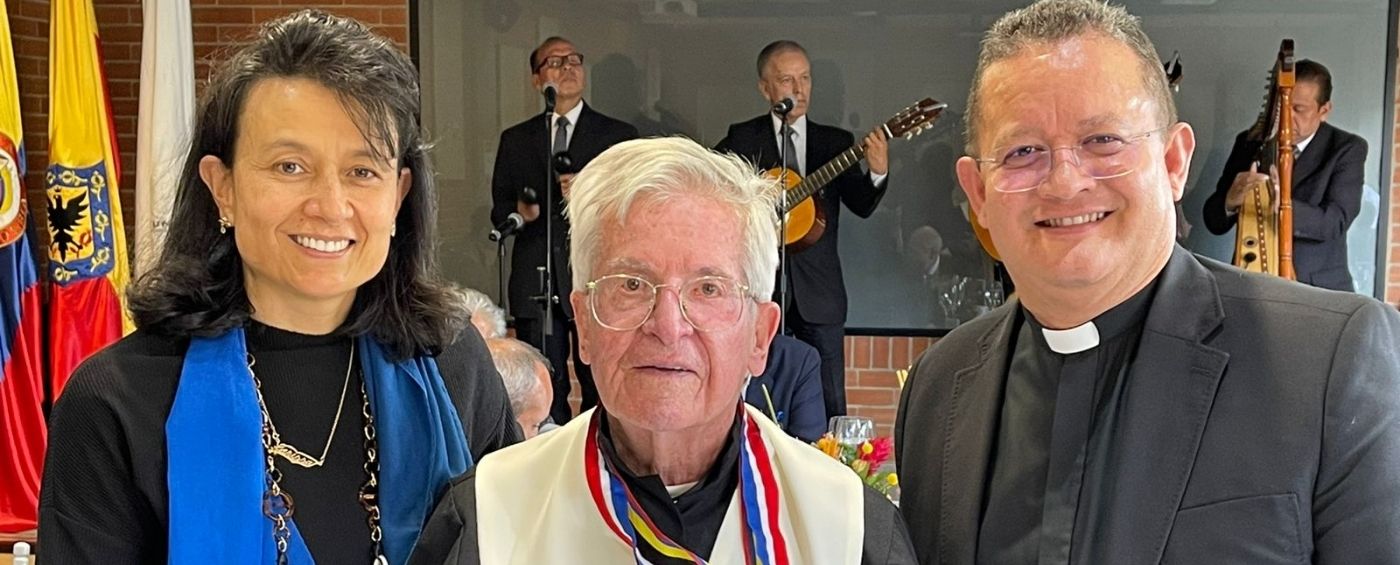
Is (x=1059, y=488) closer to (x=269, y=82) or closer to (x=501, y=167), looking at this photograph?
(x=269, y=82)

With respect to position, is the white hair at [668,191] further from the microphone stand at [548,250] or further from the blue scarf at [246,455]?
the microphone stand at [548,250]

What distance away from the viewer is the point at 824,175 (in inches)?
207

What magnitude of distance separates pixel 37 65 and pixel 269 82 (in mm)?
4452

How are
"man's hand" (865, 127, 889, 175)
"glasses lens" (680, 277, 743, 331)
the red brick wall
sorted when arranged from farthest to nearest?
the red brick wall → "man's hand" (865, 127, 889, 175) → "glasses lens" (680, 277, 743, 331)

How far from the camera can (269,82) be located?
1.56m

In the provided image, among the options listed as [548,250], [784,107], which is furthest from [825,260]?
[548,250]

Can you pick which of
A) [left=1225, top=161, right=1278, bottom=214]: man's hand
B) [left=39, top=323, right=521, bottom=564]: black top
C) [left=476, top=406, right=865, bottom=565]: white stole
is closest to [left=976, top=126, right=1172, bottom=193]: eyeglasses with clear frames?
[left=476, top=406, right=865, bottom=565]: white stole

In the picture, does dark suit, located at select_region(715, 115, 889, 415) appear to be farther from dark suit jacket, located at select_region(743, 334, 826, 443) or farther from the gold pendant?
the gold pendant

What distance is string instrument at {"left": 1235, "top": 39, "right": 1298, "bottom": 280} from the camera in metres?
4.68

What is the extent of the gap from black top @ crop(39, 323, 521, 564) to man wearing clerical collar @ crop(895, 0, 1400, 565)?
2.69 ft

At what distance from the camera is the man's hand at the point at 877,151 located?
5.28 meters

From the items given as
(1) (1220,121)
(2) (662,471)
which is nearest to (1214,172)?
(1) (1220,121)

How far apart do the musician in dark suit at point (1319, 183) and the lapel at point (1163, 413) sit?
12.3 ft

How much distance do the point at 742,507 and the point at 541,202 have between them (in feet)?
13.3
